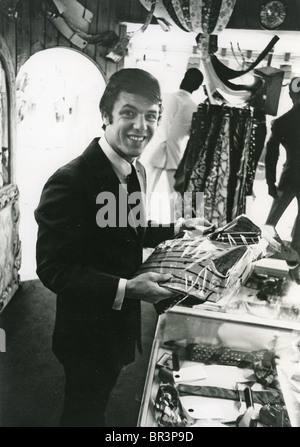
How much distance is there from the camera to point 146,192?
1.84 metres

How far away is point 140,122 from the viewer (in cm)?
171

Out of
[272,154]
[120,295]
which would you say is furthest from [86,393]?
[272,154]

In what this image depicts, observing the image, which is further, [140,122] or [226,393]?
[226,393]

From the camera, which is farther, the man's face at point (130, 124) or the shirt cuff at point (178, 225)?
the shirt cuff at point (178, 225)

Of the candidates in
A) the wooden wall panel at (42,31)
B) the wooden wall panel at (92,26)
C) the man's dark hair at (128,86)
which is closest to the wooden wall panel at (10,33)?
the wooden wall panel at (42,31)

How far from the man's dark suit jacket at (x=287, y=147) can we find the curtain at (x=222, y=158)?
49 millimetres

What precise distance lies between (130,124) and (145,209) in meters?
0.37

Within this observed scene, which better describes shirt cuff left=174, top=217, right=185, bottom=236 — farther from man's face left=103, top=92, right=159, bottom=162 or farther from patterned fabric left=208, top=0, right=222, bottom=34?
patterned fabric left=208, top=0, right=222, bottom=34

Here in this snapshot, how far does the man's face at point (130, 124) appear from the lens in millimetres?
1702

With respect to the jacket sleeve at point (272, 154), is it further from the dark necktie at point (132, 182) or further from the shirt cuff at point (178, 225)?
the dark necktie at point (132, 182)

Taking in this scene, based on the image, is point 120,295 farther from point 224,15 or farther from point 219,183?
point 224,15

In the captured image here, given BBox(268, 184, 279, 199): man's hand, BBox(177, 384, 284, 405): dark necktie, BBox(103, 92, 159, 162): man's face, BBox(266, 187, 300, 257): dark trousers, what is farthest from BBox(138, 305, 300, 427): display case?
BBox(103, 92, 159, 162): man's face

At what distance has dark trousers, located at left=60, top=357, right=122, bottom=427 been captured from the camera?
74.0 inches
